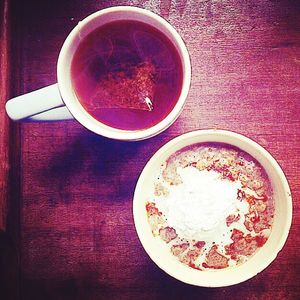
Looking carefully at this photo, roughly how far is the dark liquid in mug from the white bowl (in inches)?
3.4

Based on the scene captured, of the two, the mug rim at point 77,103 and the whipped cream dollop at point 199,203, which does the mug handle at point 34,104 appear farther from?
the whipped cream dollop at point 199,203

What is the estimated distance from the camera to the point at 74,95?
89cm

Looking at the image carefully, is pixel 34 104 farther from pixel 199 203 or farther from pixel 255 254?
pixel 255 254

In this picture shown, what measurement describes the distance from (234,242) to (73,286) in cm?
35

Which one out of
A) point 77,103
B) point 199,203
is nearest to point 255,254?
point 199,203

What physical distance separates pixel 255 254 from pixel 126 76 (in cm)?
43

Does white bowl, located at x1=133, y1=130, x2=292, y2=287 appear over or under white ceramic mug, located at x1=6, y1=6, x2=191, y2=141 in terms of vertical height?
under

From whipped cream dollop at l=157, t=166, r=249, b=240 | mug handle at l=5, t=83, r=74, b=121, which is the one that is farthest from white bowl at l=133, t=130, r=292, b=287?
mug handle at l=5, t=83, r=74, b=121

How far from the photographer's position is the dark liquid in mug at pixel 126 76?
2.93 ft

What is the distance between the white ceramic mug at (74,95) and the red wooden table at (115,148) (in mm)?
154

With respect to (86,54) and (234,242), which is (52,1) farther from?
(234,242)

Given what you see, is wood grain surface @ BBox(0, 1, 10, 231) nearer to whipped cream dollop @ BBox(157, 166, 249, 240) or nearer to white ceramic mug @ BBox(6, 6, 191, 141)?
white ceramic mug @ BBox(6, 6, 191, 141)

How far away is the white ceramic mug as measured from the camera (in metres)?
0.84

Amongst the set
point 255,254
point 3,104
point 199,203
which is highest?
point 3,104
